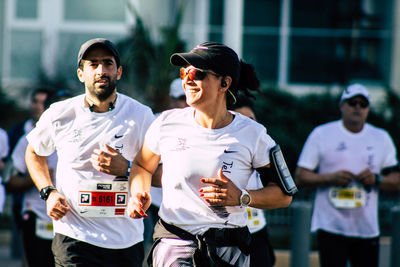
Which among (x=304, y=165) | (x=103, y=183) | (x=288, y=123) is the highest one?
(x=103, y=183)

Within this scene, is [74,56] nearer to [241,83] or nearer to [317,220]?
[317,220]

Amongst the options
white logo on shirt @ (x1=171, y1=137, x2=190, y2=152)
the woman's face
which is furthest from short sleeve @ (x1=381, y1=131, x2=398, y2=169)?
white logo on shirt @ (x1=171, y1=137, x2=190, y2=152)

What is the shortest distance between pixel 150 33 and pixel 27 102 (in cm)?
312

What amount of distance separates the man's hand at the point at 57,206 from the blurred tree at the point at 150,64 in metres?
7.09

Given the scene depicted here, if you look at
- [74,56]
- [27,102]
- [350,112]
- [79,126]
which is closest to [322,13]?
[74,56]

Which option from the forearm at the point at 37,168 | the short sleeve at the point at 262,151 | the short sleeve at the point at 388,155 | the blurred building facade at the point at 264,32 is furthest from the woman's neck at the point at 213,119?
the blurred building facade at the point at 264,32

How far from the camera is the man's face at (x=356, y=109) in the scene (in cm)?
655

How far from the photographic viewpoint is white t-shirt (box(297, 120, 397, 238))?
6340 mm

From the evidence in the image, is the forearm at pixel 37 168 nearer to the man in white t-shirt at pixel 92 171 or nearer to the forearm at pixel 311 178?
the man in white t-shirt at pixel 92 171

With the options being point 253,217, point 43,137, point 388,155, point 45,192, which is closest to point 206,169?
point 45,192

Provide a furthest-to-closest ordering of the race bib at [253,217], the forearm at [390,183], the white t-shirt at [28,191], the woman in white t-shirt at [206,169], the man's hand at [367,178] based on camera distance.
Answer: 1. the forearm at [390,183]
2. the man's hand at [367,178]
3. the white t-shirt at [28,191]
4. the race bib at [253,217]
5. the woman in white t-shirt at [206,169]

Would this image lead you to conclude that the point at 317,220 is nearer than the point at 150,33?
Yes

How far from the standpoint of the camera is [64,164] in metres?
4.68

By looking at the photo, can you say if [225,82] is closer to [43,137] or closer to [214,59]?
[214,59]
